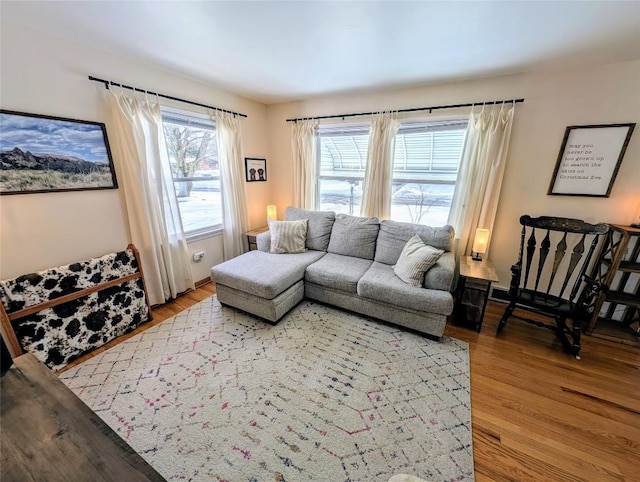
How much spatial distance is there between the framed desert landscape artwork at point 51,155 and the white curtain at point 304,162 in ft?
7.12

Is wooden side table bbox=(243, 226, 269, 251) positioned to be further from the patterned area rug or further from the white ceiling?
the white ceiling

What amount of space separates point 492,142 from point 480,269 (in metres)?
1.30

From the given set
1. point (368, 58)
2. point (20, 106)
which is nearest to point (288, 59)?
point (368, 58)

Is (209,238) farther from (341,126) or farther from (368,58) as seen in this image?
(368,58)

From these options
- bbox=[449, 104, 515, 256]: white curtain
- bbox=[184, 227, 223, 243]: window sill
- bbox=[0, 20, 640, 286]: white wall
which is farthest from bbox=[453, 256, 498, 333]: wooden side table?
bbox=[184, 227, 223, 243]: window sill

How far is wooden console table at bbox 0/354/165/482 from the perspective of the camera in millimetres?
632

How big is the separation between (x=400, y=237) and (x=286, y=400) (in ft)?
6.35

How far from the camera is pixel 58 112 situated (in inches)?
74.5

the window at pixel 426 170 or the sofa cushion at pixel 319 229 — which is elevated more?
the window at pixel 426 170

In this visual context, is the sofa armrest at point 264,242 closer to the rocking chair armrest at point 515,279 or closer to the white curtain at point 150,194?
the white curtain at point 150,194

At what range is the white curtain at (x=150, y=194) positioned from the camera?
2256 mm

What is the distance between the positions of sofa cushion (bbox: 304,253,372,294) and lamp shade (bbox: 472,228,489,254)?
1112mm

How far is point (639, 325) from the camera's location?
2.33m

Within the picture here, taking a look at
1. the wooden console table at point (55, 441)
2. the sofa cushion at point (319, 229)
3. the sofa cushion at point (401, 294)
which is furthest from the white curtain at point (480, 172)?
the wooden console table at point (55, 441)
